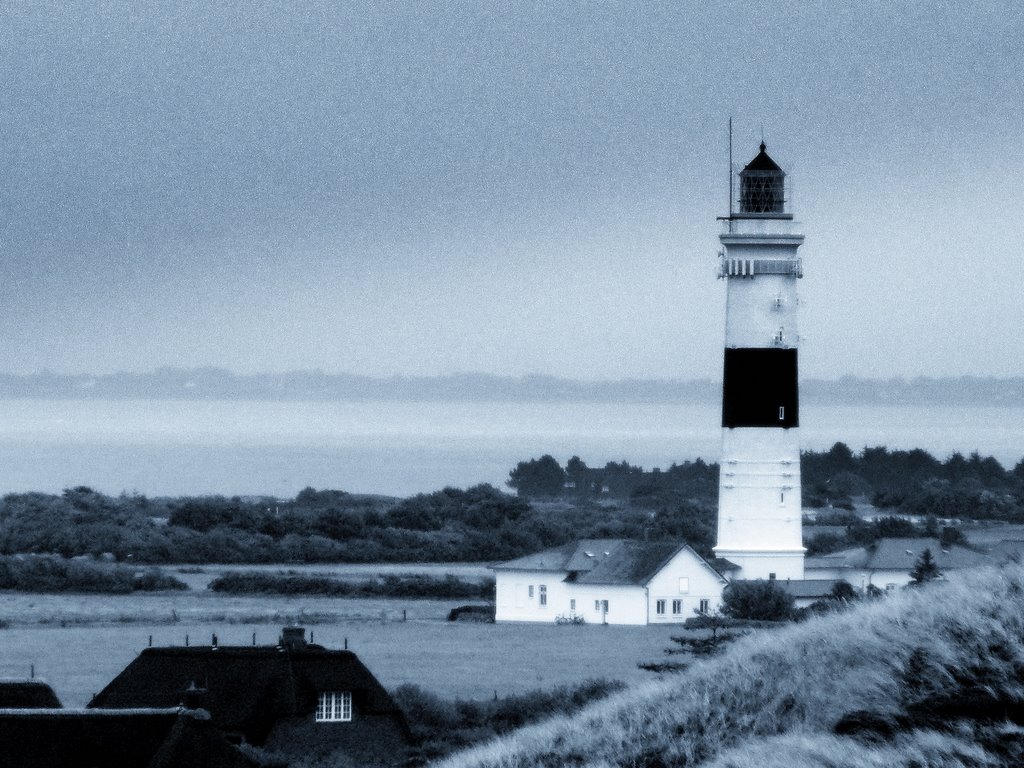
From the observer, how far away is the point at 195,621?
56.4 meters

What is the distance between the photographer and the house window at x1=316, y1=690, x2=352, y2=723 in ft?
104

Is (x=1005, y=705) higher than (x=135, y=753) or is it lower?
higher

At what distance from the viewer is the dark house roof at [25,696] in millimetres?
26984

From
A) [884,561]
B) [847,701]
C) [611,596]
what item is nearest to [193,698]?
[847,701]

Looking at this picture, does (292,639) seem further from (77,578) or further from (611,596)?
(77,578)

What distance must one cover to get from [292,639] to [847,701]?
22.8 meters

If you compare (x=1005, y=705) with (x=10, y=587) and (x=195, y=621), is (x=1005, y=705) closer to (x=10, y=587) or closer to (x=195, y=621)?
(x=195, y=621)

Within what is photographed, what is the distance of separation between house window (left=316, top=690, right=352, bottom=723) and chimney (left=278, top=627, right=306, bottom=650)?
6.86 ft

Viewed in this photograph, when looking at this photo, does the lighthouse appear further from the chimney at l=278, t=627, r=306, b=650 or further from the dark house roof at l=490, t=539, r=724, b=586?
the chimney at l=278, t=627, r=306, b=650

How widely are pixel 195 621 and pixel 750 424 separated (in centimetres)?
1591

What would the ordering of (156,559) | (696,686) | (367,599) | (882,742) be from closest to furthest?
(882,742), (696,686), (367,599), (156,559)

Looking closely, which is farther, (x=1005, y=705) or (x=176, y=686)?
(x=176, y=686)

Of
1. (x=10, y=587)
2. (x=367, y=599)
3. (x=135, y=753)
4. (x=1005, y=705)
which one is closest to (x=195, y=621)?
(x=367, y=599)

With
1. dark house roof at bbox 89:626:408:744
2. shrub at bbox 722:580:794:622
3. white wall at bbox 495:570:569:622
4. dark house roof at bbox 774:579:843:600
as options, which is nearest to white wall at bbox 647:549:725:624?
dark house roof at bbox 774:579:843:600
